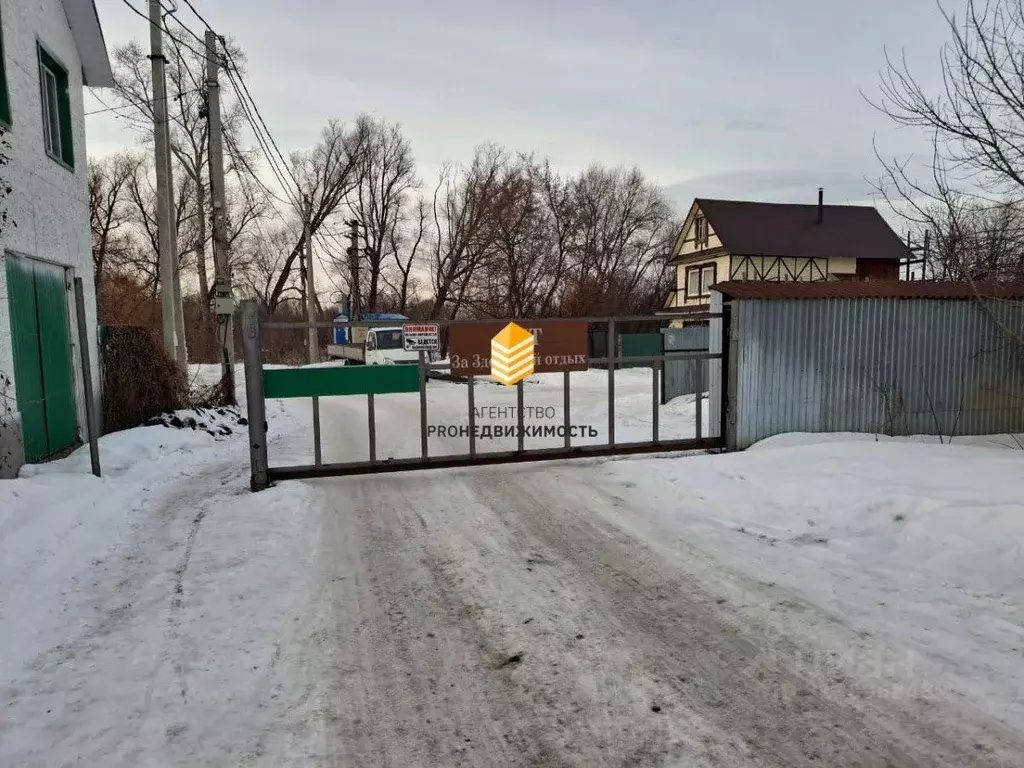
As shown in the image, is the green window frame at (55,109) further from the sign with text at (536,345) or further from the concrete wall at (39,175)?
the sign with text at (536,345)

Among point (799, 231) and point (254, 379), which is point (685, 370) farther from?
point (799, 231)

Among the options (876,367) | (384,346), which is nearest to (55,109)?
(876,367)

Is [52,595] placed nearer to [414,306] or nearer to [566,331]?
[566,331]

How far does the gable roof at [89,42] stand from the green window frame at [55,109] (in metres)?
1.00

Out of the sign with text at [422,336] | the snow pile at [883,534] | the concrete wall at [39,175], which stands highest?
the concrete wall at [39,175]

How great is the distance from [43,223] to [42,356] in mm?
1728

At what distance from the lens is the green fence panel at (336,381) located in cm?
718

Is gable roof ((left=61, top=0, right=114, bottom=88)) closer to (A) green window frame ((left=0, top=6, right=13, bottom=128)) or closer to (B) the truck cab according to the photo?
(A) green window frame ((left=0, top=6, right=13, bottom=128))

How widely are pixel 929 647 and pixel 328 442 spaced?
8.59 metres

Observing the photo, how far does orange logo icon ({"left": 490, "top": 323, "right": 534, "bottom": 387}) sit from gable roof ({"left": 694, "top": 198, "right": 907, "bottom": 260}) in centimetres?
3027

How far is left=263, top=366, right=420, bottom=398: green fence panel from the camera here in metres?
7.18

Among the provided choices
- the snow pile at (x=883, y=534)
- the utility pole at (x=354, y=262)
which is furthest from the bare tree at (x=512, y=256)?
the snow pile at (x=883, y=534)

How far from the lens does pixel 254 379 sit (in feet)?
22.6

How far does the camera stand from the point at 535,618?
4.07 metres
